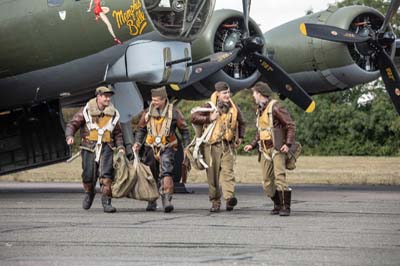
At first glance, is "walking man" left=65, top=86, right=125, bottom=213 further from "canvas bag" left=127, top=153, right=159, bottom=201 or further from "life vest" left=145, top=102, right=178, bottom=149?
"life vest" left=145, top=102, right=178, bottom=149

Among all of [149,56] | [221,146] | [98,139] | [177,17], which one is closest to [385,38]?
[177,17]

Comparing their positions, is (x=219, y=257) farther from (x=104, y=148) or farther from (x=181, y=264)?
(x=104, y=148)

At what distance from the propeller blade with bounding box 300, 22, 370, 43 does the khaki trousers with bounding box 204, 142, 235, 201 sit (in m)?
7.85

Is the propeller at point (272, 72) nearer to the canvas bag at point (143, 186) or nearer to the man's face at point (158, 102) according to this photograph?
the man's face at point (158, 102)

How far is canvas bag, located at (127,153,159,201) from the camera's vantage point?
54.7 feet

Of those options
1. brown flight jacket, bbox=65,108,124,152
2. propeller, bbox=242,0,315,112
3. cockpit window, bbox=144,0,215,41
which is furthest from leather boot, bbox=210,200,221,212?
propeller, bbox=242,0,315,112

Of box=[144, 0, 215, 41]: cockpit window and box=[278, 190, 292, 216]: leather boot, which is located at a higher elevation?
box=[144, 0, 215, 41]: cockpit window

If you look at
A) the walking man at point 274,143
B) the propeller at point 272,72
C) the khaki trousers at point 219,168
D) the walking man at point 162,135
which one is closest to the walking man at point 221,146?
the khaki trousers at point 219,168

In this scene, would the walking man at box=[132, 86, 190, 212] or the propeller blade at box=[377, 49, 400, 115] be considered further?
the propeller blade at box=[377, 49, 400, 115]

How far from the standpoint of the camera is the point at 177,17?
2000 centimetres

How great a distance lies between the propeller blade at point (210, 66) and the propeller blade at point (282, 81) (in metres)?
0.89

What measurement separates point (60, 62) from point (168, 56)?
202cm

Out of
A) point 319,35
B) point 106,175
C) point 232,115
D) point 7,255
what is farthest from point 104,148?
point 319,35

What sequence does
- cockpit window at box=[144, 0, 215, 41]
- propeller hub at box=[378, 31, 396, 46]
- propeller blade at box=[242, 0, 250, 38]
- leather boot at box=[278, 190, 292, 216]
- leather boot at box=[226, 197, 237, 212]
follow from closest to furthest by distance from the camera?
leather boot at box=[278, 190, 292, 216] → leather boot at box=[226, 197, 237, 212] → cockpit window at box=[144, 0, 215, 41] → propeller blade at box=[242, 0, 250, 38] → propeller hub at box=[378, 31, 396, 46]
